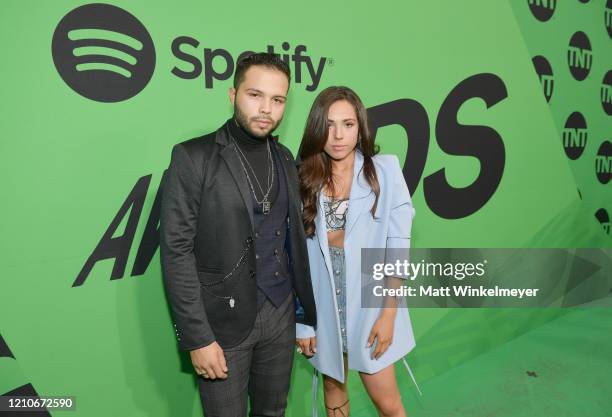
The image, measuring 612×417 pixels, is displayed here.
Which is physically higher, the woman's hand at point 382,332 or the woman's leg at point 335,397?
the woman's hand at point 382,332

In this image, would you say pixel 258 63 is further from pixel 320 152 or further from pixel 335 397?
pixel 335 397

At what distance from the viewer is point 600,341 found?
3676mm

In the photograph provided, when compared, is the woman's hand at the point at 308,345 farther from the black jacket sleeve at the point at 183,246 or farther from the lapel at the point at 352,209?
the black jacket sleeve at the point at 183,246

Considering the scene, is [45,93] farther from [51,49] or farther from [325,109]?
[325,109]

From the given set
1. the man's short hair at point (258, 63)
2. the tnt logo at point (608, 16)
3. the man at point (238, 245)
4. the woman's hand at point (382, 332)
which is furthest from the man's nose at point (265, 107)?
the tnt logo at point (608, 16)

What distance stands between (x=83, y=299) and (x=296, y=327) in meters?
0.90

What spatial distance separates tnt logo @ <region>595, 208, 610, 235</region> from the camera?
14.3ft

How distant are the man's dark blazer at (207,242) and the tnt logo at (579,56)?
136 inches

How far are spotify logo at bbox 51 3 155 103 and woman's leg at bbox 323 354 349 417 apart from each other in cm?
155

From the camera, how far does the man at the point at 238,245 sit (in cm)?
152

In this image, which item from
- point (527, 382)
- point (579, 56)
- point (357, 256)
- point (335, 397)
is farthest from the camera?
point (579, 56)

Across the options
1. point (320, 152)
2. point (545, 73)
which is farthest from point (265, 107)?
point (545, 73)

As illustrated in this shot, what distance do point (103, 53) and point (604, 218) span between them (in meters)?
4.62

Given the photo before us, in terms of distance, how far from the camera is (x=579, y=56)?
3.88 meters
